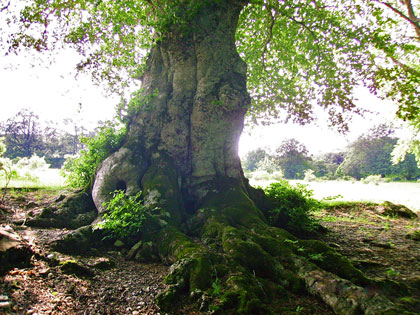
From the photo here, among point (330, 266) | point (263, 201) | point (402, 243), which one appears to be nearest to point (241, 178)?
point (263, 201)

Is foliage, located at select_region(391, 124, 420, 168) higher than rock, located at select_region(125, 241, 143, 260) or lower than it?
higher

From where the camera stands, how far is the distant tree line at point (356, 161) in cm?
3791

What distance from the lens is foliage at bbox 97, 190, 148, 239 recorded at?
4.29 metres

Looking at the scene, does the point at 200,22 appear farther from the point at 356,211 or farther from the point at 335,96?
the point at 356,211

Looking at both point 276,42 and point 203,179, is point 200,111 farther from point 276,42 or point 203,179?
point 276,42

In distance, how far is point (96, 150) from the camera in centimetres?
663

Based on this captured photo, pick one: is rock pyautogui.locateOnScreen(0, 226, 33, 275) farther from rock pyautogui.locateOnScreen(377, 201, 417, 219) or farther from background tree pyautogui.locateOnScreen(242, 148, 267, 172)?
background tree pyautogui.locateOnScreen(242, 148, 267, 172)

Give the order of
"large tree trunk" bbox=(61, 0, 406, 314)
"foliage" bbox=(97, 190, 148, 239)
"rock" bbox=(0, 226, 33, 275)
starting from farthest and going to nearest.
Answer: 1. "foliage" bbox=(97, 190, 148, 239)
2. "large tree trunk" bbox=(61, 0, 406, 314)
3. "rock" bbox=(0, 226, 33, 275)

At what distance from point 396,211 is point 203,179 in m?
9.29

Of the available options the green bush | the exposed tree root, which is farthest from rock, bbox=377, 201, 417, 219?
the exposed tree root

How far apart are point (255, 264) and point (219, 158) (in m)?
3.25

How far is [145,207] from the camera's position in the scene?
15.6ft

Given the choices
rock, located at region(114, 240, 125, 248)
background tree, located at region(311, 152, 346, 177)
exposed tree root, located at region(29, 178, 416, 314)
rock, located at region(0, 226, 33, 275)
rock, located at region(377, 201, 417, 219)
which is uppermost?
background tree, located at region(311, 152, 346, 177)

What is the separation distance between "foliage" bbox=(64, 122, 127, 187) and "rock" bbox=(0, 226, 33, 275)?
11.9 feet
